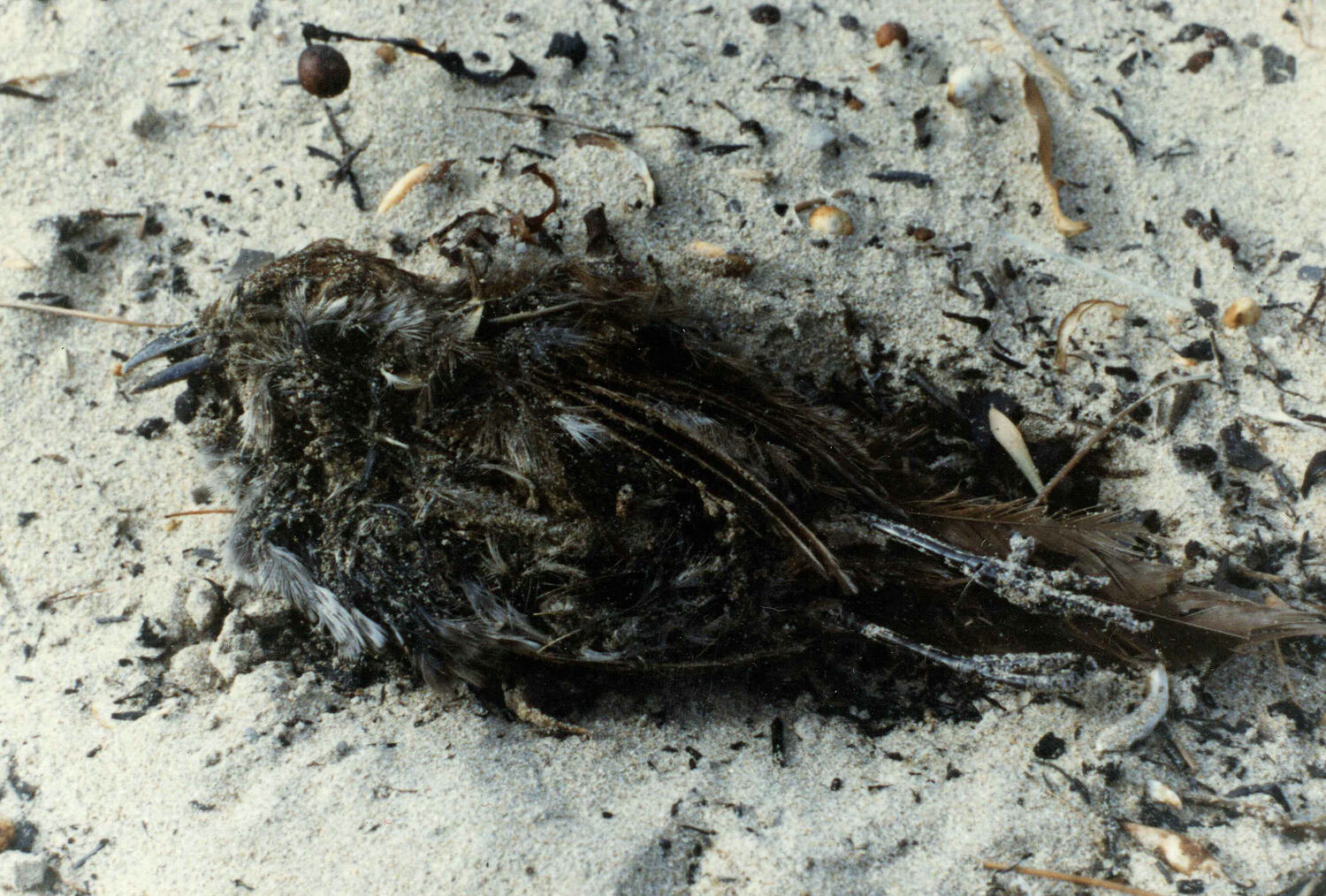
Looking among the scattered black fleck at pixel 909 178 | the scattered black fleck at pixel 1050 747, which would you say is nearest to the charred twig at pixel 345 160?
the scattered black fleck at pixel 909 178

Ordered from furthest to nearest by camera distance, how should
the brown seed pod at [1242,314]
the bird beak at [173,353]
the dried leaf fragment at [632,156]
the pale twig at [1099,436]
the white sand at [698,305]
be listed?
the dried leaf fragment at [632,156]
the brown seed pod at [1242,314]
the pale twig at [1099,436]
the bird beak at [173,353]
the white sand at [698,305]

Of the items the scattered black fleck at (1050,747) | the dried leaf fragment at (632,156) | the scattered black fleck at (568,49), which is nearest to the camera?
the scattered black fleck at (1050,747)

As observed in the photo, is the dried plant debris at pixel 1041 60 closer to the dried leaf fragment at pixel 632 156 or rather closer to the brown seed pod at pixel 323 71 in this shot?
the dried leaf fragment at pixel 632 156

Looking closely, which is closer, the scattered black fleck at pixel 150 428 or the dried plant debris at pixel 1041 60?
the scattered black fleck at pixel 150 428

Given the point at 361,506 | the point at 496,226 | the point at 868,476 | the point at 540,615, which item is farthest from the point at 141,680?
the point at 868,476

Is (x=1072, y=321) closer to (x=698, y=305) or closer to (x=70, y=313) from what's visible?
(x=698, y=305)

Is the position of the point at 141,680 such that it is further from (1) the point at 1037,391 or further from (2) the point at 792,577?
(1) the point at 1037,391
